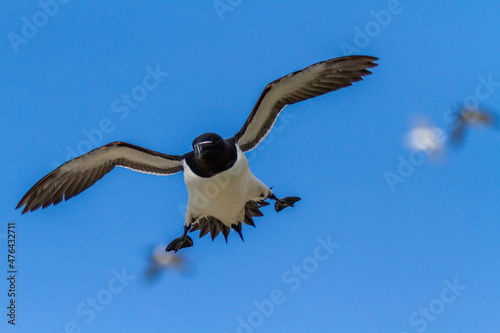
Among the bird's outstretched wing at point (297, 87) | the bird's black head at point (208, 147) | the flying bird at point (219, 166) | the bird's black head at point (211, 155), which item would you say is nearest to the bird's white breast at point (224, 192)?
the flying bird at point (219, 166)

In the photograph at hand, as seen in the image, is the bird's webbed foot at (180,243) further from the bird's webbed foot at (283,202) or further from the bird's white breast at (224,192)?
the bird's webbed foot at (283,202)

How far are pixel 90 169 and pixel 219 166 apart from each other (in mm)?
3562

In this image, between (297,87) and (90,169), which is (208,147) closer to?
(297,87)

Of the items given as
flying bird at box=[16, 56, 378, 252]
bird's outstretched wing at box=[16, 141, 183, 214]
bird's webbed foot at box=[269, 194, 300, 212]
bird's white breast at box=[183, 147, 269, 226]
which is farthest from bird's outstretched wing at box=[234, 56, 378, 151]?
bird's outstretched wing at box=[16, 141, 183, 214]

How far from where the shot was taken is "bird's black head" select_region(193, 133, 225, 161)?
12.4 m

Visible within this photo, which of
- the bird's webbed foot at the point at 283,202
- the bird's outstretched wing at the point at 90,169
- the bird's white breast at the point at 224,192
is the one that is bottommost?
the bird's webbed foot at the point at 283,202

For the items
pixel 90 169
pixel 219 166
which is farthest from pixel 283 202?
pixel 90 169

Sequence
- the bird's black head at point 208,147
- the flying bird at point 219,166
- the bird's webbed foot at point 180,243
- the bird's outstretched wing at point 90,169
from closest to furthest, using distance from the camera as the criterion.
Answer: the bird's black head at point 208,147 < the flying bird at point 219,166 < the bird's outstretched wing at point 90,169 < the bird's webbed foot at point 180,243

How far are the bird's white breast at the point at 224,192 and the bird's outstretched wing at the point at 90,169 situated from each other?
103cm

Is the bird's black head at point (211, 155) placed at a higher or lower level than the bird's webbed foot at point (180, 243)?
higher

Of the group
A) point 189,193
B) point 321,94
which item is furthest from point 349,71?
point 189,193

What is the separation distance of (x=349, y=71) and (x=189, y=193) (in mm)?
4344

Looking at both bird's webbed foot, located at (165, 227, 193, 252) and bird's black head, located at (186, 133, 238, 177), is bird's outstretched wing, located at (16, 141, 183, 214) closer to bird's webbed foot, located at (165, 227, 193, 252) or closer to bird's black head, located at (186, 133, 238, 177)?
bird's black head, located at (186, 133, 238, 177)

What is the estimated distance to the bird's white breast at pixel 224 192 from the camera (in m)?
12.9
